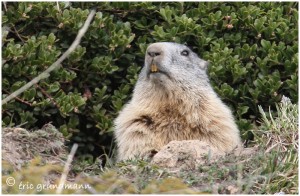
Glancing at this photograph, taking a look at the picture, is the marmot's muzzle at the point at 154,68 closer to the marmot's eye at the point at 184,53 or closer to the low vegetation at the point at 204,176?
the marmot's eye at the point at 184,53

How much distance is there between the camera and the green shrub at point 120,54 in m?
7.14

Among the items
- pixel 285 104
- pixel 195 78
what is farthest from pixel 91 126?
pixel 285 104

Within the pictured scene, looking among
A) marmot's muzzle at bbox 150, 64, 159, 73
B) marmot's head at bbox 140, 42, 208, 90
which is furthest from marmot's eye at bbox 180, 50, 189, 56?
marmot's muzzle at bbox 150, 64, 159, 73

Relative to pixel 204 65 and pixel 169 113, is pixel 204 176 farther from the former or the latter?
pixel 204 65

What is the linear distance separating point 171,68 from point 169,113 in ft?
1.25

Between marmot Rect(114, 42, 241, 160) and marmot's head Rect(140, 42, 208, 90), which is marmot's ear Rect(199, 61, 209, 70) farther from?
marmot Rect(114, 42, 241, 160)

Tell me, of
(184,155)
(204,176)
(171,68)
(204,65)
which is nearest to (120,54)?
(204,65)

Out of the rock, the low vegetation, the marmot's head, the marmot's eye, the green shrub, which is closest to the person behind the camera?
the low vegetation

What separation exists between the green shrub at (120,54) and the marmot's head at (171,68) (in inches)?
26.7

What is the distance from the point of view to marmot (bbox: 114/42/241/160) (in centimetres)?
627

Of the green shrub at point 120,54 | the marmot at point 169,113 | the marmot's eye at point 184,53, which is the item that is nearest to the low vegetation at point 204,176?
the marmot at point 169,113

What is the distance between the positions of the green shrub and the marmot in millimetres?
835

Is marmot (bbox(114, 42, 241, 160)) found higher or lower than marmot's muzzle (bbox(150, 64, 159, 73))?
lower

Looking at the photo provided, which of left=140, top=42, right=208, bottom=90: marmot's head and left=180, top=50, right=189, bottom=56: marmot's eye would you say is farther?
left=180, top=50, right=189, bottom=56: marmot's eye
